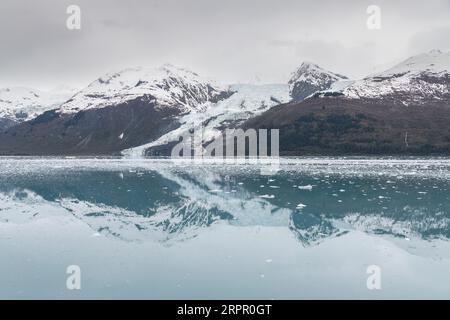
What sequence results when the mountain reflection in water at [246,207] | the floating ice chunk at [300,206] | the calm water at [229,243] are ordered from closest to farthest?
the calm water at [229,243]
the mountain reflection in water at [246,207]
the floating ice chunk at [300,206]

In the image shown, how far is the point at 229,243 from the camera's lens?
23203mm

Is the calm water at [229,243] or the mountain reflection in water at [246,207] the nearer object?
the calm water at [229,243]

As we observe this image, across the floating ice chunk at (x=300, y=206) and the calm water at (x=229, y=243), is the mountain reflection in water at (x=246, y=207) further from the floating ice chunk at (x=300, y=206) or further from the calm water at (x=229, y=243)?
the calm water at (x=229, y=243)

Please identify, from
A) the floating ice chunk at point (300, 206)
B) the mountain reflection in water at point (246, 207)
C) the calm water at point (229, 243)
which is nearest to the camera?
the calm water at point (229, 243)

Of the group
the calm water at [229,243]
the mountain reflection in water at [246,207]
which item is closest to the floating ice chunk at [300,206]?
the mountain reflection in water at [246,207]

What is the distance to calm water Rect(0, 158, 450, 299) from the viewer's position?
15.7 meters

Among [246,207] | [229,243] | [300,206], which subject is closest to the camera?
[229,243]

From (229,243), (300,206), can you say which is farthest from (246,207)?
(229,243)

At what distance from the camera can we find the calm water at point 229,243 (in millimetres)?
15688

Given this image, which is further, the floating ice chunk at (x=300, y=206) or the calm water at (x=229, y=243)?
the floating ice chunk at (x=300, y=206)

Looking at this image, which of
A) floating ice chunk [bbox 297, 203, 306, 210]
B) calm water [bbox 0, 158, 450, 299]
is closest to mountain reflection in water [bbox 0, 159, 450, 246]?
floating ice chunk [bbox 297, 203, 306, 210]

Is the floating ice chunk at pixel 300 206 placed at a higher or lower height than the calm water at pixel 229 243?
lower

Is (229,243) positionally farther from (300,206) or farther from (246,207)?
(300,206)
